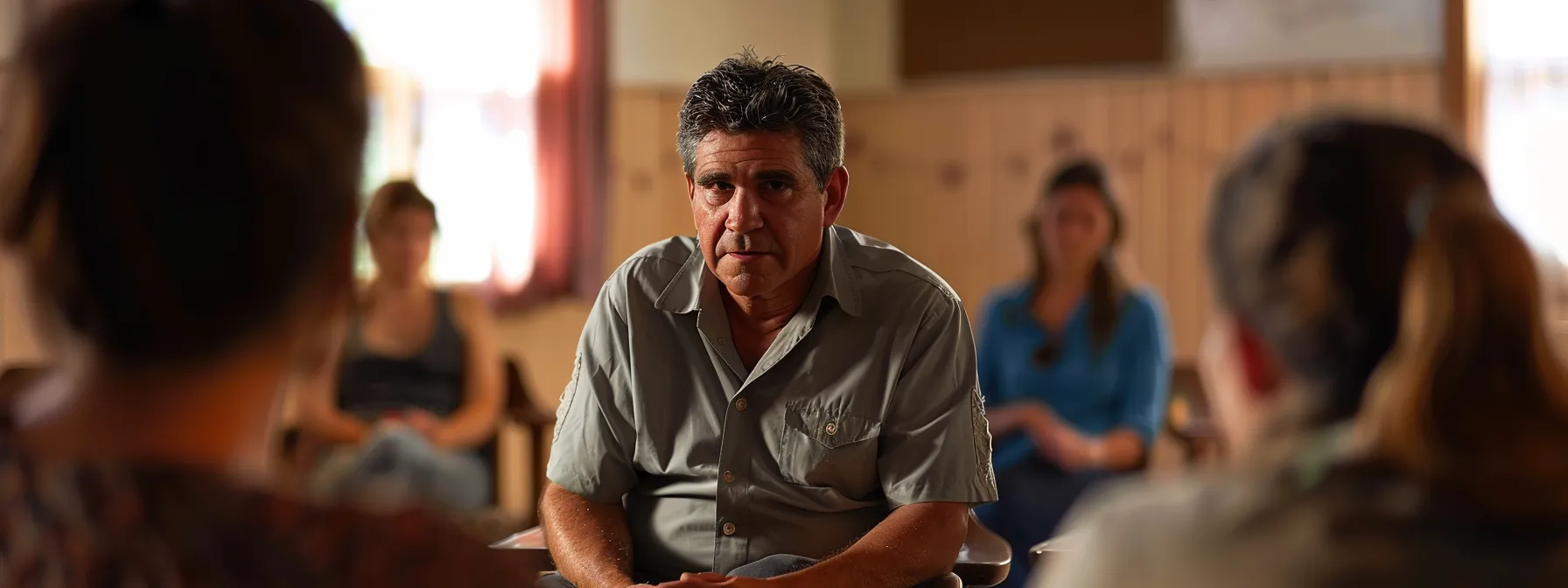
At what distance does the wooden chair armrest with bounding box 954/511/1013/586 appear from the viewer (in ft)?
6.31

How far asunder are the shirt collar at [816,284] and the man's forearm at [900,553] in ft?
1.02

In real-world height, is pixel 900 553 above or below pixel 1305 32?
below

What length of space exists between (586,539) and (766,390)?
33 cm

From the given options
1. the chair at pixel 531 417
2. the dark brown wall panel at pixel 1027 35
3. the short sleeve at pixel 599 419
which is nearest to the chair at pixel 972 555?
the short sleeve at pixel 599 419

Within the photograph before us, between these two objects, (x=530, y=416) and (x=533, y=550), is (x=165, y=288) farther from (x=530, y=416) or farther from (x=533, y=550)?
(x=530, y=416)

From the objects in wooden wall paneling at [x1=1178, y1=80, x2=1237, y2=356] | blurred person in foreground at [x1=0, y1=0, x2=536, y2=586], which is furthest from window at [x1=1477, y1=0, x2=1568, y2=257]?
blurred person in foreground at [x1=0, y1=0, x2=536, y2=586]

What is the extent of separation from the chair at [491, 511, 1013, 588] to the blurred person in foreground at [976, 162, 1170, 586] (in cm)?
142

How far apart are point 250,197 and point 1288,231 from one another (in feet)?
2.02

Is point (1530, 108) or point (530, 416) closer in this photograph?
point (530, 416)

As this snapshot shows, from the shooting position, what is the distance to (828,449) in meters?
1.97

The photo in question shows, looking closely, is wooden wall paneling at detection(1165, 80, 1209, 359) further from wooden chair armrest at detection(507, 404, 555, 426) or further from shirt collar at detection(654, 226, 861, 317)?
shirt collar at detection(654, 226, 861, 317)

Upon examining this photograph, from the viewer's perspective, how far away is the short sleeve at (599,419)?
2.04m

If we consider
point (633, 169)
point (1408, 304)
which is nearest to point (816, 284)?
point (1408, 304)

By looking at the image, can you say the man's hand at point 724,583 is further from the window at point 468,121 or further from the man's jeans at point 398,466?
the window at point 468,121
